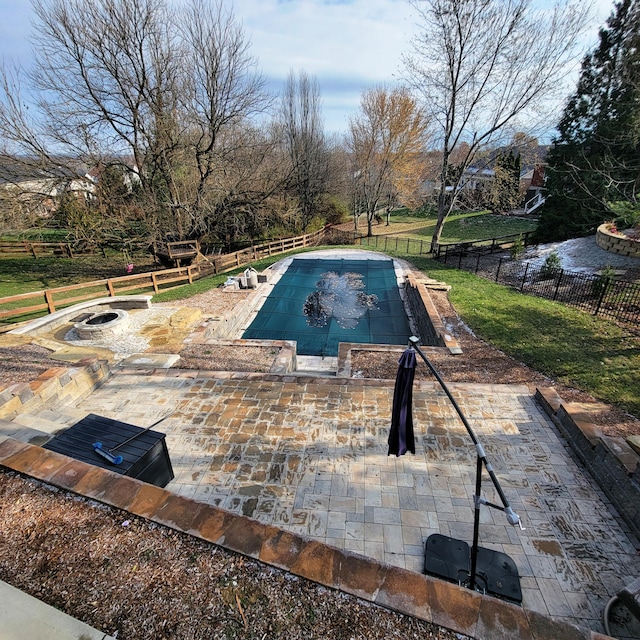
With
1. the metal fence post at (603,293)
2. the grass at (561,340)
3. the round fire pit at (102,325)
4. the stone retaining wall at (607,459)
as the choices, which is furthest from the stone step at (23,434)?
the metal fence post at (603,293)

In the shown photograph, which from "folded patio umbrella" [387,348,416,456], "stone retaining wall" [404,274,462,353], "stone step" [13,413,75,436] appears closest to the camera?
"folded patio umbrella" [387,348,416,456]

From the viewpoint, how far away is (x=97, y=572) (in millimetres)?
2371

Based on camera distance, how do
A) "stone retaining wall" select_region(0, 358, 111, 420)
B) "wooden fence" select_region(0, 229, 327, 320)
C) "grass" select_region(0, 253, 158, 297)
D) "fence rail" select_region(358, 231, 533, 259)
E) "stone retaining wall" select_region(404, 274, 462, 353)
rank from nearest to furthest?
"stone retaining wall" select_region(0, 358, 111, 420)
"stone retaining wall" select_region(404, 274, 462, 353)
"wooden fence" select_region(0, 229, 327, 320)
"grass" select_region(0, 253, 158, 297)
"fence rail" select_region(358, 231, 533, 259)

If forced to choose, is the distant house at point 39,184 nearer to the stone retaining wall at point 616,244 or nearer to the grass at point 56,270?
the grass at point 56,270

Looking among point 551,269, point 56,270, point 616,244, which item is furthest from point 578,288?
point 56,270

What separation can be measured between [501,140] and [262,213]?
45.7ft

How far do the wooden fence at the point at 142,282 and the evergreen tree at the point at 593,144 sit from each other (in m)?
16.2

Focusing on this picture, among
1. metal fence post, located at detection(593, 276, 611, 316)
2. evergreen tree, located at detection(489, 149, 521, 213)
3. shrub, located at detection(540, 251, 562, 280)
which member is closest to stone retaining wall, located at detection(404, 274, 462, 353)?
metal fence post, located at detection(593, 276, 611, 316)

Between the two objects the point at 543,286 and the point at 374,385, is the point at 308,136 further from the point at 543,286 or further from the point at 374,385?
the point at 374,385

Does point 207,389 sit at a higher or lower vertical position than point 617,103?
lower

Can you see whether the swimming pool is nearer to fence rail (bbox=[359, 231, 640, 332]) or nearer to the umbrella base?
fence rail (bbox=[359, 231, 640, 332])

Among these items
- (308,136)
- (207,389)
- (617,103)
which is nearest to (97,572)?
(207,389)

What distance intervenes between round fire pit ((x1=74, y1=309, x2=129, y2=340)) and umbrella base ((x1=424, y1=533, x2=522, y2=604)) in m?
9.01

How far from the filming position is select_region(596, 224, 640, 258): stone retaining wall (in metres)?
13.2
